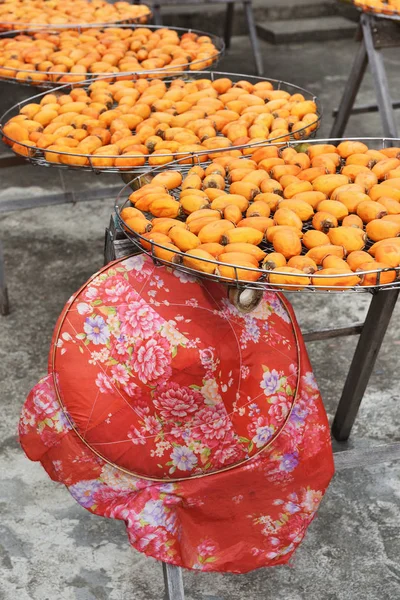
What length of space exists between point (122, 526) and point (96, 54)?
187 centimetres

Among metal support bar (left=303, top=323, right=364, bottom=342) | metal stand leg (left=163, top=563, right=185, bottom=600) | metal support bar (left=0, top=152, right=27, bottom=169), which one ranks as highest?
metal support bar (left=0, top=152, right=27, bottom=169)

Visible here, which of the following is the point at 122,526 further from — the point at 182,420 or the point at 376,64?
→ the point at 376,64

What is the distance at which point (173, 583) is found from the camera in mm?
1775

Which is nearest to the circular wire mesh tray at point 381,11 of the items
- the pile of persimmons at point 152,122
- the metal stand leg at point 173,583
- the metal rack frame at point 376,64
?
the metal rack frame at point 376,64

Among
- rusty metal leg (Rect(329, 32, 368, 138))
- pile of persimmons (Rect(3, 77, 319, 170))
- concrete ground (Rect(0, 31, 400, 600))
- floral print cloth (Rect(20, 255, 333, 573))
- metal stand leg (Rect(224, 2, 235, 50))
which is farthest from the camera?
metal stand leg (Rect(224, 2, 235, 50))

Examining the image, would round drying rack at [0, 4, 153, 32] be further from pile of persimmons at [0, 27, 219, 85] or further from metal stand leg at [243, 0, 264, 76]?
metal stand leg at [243, 0, 264, 76]

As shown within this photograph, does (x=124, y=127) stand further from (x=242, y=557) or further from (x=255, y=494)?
(x=242, y=557)

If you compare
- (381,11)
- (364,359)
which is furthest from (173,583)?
(381,11)

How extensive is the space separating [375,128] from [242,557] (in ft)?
13.1

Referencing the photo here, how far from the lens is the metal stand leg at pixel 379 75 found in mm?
3693

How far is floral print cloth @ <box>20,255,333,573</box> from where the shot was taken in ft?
5.53

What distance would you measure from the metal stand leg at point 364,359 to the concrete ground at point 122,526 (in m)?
0.10

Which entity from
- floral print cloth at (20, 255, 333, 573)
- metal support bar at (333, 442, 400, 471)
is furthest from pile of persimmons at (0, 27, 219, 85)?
metal support bar at (333, 442, 400, 471)

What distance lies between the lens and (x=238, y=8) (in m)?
7.09
